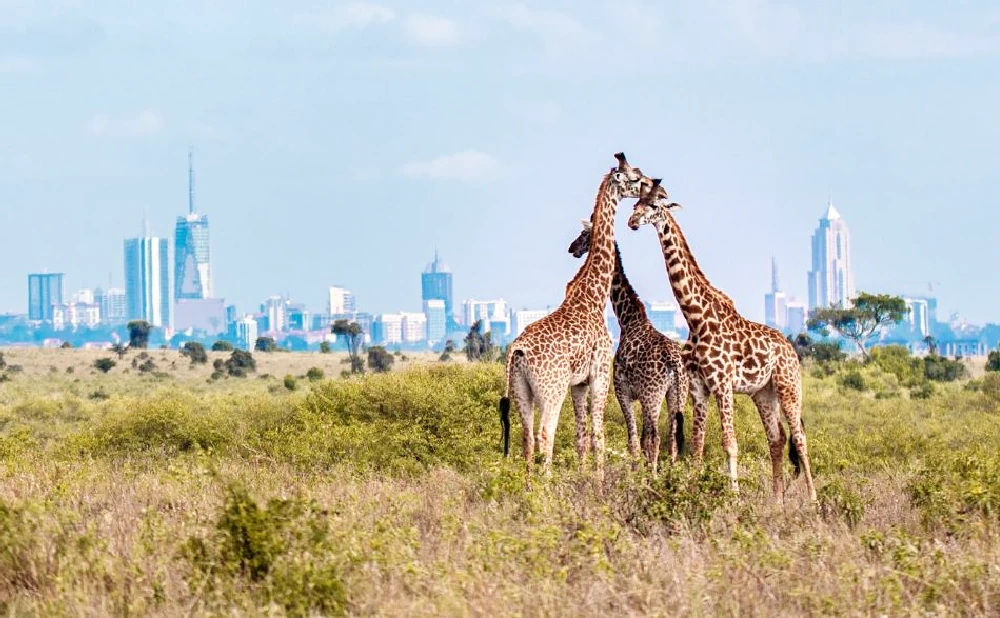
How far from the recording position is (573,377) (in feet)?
40.2

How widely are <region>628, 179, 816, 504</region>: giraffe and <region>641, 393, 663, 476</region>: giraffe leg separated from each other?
0.66 metres

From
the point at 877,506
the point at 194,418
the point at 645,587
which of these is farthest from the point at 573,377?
the point at 194,418

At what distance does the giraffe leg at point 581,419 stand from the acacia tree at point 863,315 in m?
66.0

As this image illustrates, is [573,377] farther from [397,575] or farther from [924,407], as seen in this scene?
[924,407]

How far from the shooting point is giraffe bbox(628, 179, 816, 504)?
11.7 metres

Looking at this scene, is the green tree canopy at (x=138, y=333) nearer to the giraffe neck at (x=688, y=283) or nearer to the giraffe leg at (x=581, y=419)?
the giraffe leg at (x=581, y=419)

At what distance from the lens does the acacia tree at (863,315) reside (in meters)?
78.7

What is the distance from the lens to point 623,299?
1354 cm

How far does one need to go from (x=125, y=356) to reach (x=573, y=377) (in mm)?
62905

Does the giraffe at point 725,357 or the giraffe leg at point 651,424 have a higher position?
the giraffe at point 725,357

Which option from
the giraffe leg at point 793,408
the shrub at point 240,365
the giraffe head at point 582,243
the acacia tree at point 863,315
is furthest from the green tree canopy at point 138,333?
the giraffe leg at point 793,408

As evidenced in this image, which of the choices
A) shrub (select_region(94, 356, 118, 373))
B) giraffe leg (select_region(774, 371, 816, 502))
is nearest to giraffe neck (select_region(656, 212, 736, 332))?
giraffe leg (select_region(774, 371, 816, 502))

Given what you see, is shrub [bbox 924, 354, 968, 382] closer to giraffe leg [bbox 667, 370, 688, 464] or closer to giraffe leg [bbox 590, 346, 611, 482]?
giraffe leg [bbox 667, 370, 688, 464]

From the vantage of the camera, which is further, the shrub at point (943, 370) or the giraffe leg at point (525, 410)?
the shrub at point (943, 370)
